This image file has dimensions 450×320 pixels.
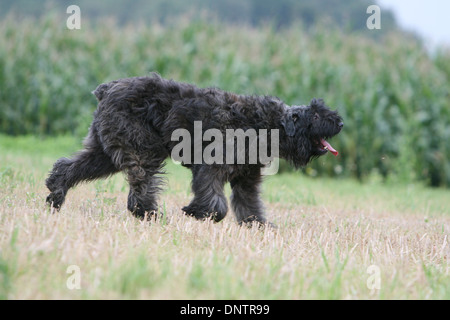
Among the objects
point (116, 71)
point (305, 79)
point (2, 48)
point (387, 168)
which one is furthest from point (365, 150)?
point (2, 48)

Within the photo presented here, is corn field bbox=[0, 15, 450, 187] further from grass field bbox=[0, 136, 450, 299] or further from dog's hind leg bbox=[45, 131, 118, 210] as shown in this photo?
dog's hind leg bbox=[45, 131, 118, 210]

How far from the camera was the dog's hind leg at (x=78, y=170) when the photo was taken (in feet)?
20.0

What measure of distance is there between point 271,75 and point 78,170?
10.0m

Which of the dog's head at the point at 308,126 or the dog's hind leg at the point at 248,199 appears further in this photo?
the dog's hind leg at the point at 248,199

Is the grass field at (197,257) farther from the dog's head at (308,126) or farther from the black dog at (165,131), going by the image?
the dog's head at (308,126)

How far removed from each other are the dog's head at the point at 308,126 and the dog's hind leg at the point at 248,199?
0.52 m

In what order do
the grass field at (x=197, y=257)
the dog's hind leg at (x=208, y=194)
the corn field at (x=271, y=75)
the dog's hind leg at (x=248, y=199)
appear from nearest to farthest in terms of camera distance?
the grass field at (x=197, y=257), the dog's hind leg at (x=208, y=194), the dog's hind leg at (x=248, y=199), the corn field at (x=271, y=75)

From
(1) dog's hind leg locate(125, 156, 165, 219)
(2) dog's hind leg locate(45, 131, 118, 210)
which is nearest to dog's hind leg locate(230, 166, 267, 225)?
(1) dog's hind leg locate(125, 156, 165, 219)

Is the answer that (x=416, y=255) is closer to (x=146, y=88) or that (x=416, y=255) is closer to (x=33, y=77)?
(x=146, y=88)

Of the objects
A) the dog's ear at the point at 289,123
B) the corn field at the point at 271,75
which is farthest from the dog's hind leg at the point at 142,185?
the corn field at the point at 271,75
